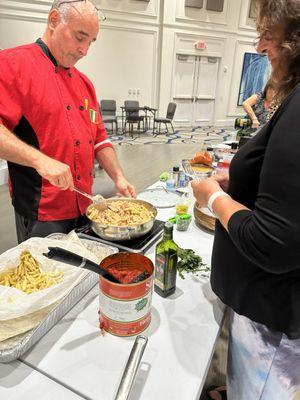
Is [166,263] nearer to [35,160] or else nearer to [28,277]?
[28,277]

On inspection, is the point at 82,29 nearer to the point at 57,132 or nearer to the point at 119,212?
the point at 57,132

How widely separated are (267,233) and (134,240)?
2.27 feet

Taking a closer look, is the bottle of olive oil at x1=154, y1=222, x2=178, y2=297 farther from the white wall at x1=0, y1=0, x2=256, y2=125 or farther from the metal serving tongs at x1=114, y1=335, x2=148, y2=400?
the white wall at x1=0, y1=0, x2=256, y2=125

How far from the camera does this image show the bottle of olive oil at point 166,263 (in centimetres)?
93

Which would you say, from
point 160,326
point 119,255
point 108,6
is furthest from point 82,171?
point 108,6

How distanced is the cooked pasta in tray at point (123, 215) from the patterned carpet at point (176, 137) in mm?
6295

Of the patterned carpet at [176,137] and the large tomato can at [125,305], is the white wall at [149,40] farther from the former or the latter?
→ the large tomato can at [125,305]

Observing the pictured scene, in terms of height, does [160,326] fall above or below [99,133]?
below

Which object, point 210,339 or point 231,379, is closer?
point 210,339

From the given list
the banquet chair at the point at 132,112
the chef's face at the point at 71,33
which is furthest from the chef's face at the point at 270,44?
the banquet chair at the point at 132,112

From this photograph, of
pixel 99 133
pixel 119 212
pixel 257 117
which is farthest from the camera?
pixel 257 117

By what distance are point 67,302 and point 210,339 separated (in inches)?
16.4

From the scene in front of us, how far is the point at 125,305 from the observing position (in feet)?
2.41

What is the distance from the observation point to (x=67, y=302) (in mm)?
864
